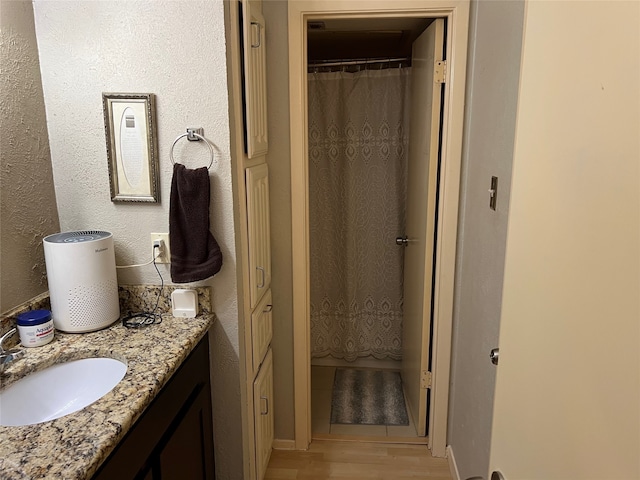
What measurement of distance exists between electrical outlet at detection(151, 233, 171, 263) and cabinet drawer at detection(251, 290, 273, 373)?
405mm

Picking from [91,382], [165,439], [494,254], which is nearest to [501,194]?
[494,254]

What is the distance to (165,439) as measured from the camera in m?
1.33

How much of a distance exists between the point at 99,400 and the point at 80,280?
1.57ft

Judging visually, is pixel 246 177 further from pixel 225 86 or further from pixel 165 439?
pixel 165 439

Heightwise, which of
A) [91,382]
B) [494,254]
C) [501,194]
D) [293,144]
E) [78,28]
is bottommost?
[91,382]

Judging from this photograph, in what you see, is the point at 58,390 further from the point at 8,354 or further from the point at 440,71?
the point at 440,71

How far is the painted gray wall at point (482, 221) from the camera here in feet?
4.98

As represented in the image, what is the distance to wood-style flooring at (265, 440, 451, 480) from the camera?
7.45 feet

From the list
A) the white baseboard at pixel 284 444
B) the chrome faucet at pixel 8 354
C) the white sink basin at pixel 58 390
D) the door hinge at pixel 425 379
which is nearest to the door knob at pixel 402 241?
the door hinge at pixel 425 379

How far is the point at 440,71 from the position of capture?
2.10 m

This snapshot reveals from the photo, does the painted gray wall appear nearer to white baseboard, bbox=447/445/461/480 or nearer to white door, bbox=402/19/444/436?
white baseboard, bbox=447/445/461/480

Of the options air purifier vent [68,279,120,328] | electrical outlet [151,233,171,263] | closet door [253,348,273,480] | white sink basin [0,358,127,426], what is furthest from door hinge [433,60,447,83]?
white sink basin [0,358,127,426]

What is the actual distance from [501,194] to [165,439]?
124 cm

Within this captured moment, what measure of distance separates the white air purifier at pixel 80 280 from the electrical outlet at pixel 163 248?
0.47ft
